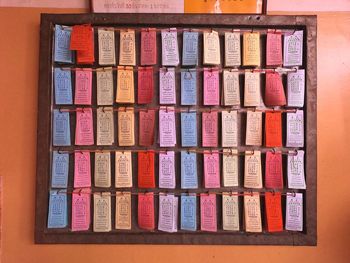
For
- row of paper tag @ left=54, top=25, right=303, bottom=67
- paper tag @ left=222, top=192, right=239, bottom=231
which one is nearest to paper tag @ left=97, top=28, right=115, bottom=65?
row of paper tag @ left=54, top=25, right=303, bottom=67

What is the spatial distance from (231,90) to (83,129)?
564 millimetres

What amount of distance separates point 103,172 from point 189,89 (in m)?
0.44

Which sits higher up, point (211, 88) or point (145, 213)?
point (211, 88)

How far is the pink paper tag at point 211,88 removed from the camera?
122 centimetres

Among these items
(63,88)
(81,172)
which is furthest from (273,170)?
(63,88)

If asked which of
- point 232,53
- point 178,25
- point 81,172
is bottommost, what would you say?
point 81,172

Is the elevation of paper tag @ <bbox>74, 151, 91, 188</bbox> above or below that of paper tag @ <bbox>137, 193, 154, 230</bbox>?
above

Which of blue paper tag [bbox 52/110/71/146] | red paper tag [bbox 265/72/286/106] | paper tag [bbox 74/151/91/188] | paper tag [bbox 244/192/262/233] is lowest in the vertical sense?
paper tag [bbox 244/192/262/233]

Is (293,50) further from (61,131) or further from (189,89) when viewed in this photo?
(61,131)

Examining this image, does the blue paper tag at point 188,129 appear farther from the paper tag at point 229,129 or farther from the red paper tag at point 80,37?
the red paper tag at point 80,37

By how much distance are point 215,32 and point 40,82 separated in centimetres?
68

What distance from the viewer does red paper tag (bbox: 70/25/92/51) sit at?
3.97ft

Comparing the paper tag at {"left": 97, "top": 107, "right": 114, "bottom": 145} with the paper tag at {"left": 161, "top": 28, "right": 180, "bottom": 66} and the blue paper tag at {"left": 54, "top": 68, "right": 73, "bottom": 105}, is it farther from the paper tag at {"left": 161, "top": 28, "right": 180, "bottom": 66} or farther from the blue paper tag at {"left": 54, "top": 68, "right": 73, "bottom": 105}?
the paper tag at {"left": 161, "top": 28, "right": 180, "bottom": 66}

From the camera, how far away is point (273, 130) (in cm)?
121
